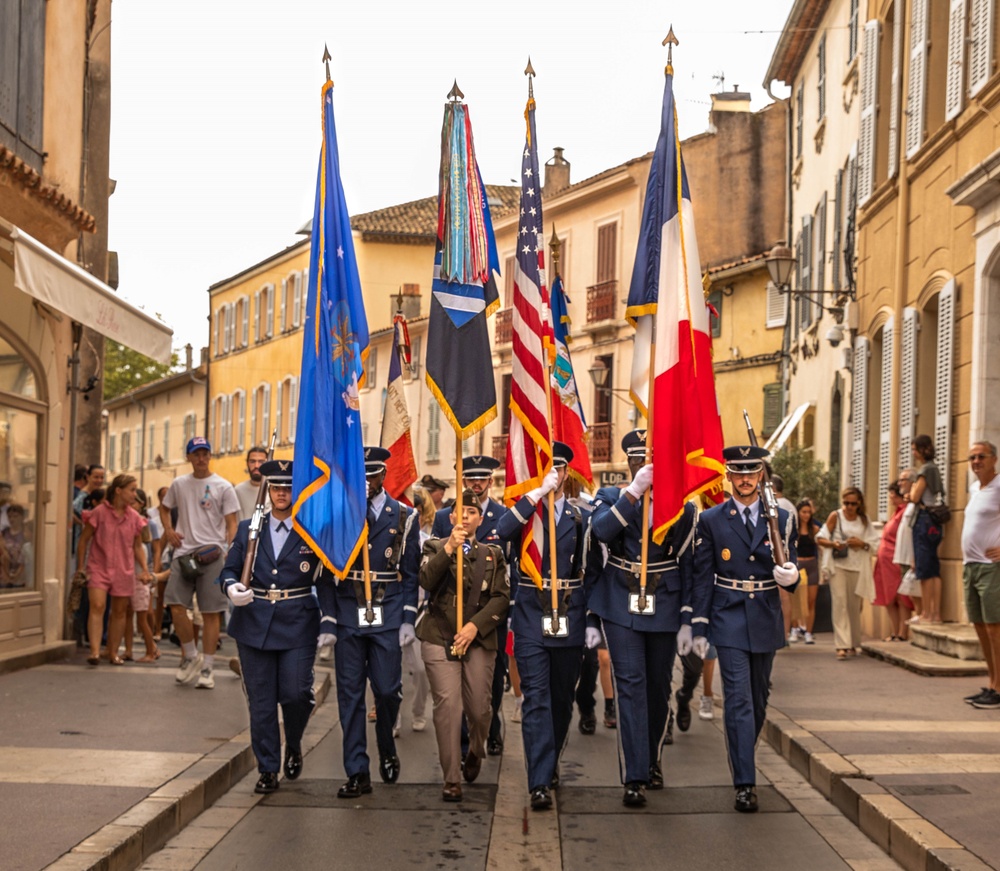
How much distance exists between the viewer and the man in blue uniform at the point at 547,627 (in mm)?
8969

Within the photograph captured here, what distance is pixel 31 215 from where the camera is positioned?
47.5 ft

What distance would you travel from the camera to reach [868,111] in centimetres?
2184

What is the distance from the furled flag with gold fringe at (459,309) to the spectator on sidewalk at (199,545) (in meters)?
4.07

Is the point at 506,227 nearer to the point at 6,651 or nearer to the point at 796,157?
the point at 796,157

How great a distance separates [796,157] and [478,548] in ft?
74.2

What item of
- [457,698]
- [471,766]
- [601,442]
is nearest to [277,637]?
[457,698]

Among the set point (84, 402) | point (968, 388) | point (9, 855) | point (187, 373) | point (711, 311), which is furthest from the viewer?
point (187, 373)

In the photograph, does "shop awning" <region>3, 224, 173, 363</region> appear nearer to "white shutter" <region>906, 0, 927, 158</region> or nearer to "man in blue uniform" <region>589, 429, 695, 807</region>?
"man in blue uniform" <region>589, 429, 695, 807</region>

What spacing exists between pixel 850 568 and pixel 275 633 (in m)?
9.23

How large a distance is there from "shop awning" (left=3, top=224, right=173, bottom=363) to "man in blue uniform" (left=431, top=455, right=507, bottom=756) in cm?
353

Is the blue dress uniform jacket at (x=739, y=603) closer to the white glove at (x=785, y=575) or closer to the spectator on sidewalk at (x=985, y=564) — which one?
the white glove at (x=785, y=575)

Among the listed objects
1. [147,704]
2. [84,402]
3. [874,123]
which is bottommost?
[147,704]

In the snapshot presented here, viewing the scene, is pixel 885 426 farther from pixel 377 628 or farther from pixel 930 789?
pixel 377 628

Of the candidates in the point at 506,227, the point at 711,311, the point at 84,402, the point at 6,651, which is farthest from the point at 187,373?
the point at 711,311
